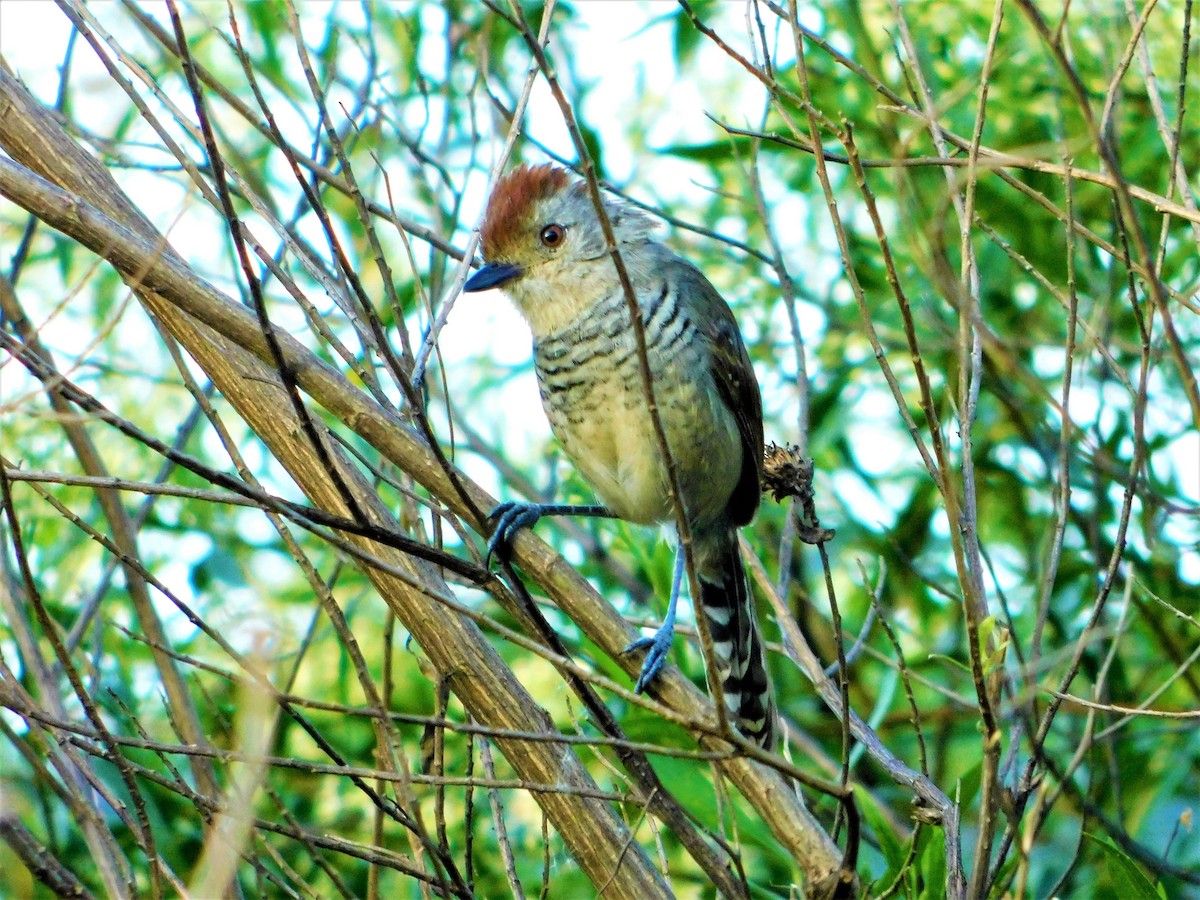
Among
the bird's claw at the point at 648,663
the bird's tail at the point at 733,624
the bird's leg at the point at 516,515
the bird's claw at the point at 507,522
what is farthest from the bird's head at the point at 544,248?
the bird's claw at the point at 648,663

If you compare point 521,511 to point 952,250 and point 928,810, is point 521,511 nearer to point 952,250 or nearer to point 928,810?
point 928,810

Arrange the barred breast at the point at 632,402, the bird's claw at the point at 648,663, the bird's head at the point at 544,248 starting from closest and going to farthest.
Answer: the bird's claw at the point at 648,663
the barred breast at the point at 632,402
the bird's head at the point at 544,248

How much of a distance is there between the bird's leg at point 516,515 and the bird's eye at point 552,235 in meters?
0.84

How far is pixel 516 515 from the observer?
3.46 metres

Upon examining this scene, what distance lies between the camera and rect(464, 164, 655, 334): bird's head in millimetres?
4270

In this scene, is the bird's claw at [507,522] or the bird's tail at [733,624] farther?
the bird's tail at [733,624]

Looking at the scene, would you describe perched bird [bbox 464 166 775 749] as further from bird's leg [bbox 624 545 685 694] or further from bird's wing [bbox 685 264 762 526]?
bird's leg [bbox 624 545 685 694]

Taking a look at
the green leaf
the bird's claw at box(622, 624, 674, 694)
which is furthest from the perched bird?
the bird's claw at box(622, 624, 674, 694)

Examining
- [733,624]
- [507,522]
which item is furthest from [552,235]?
[733,624]

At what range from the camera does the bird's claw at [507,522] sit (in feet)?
9.13

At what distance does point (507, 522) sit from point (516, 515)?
194 millimetres

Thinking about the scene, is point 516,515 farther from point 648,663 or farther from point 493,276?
point 493,276

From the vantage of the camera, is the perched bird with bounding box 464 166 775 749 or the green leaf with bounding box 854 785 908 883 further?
the perched bird with bounding box 464 166 775 749

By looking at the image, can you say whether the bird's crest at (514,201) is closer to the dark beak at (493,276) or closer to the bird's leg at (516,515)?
the dark beak at (493,276)
